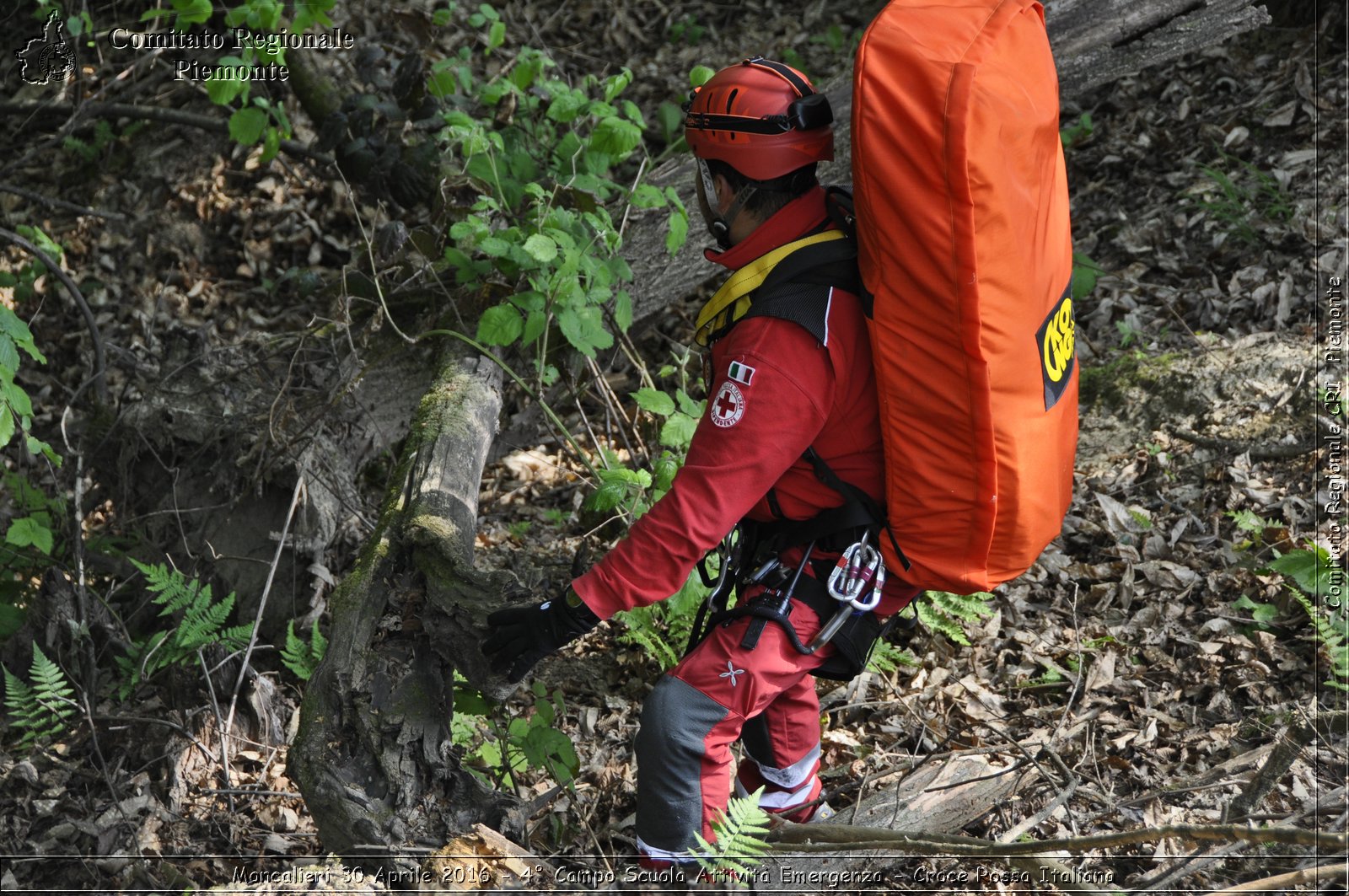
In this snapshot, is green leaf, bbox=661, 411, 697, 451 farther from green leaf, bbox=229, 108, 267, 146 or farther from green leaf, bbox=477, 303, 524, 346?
green leaf, bbox=229, 108, 267, 146

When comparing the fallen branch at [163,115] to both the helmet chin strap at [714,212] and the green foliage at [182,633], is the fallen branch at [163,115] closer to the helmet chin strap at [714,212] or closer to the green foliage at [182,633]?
the green foliage at [182,633]

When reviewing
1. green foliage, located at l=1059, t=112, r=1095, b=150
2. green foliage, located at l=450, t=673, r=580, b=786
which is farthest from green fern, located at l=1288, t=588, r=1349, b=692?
green foliage, located at l=1059, t=112, r=1095, b=150

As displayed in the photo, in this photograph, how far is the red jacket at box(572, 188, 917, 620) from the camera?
2633mm

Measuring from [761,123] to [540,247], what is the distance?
1.20m

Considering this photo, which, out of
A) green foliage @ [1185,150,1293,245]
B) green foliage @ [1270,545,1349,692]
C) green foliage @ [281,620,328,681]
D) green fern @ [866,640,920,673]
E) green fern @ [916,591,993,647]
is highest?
green foliage @ [1185,150,1293,245]

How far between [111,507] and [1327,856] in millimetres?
5379

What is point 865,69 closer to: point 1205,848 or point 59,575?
point 1205,848

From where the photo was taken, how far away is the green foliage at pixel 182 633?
387 cm

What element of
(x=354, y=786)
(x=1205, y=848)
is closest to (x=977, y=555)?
(x=1205, y=848)

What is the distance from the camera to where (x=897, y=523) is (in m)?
2.79

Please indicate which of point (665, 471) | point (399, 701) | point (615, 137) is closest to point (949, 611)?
point (665, 471)

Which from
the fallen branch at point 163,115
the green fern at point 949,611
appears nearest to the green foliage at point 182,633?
the green fern at point 949,611

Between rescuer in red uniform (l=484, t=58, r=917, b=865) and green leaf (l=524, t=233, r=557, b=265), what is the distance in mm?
920

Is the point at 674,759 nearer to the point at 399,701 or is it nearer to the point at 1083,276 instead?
the point at 399,701
